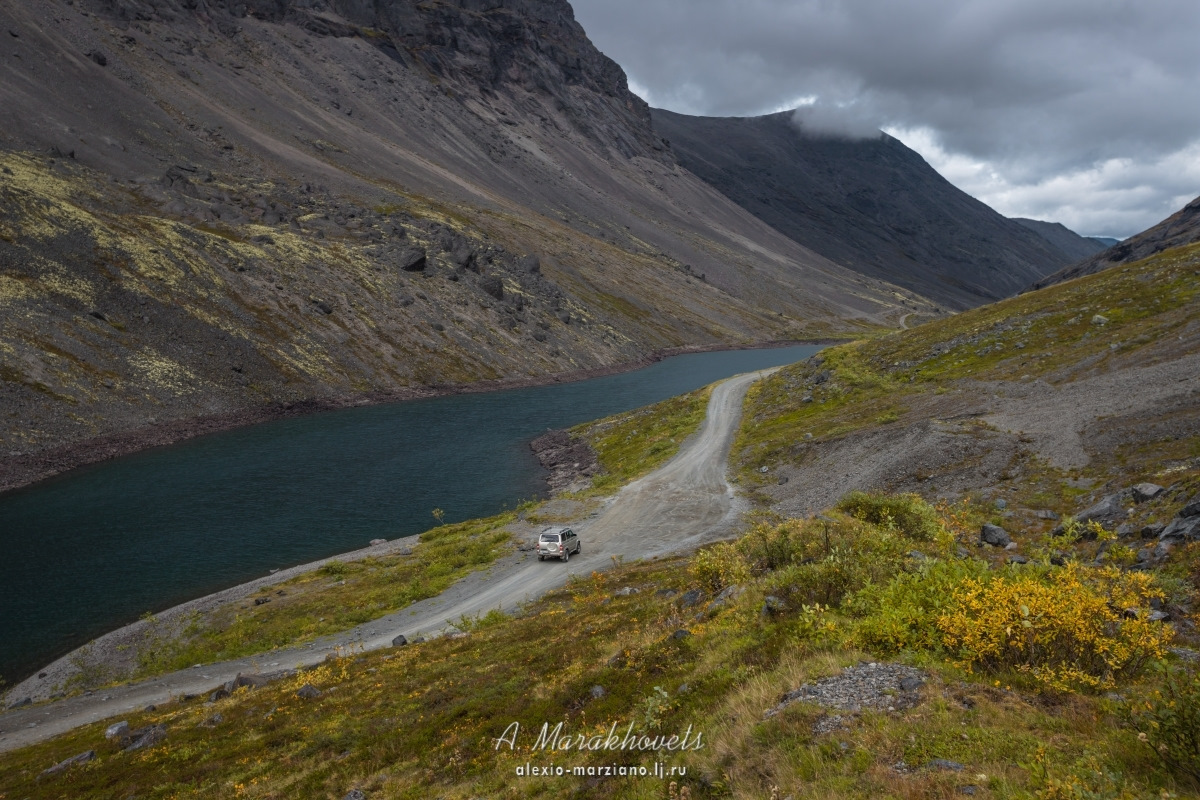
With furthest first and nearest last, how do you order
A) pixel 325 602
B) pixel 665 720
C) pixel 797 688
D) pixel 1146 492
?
pixel 325 602, pixel 1146 492, pixel 665 720, pixel 797 688

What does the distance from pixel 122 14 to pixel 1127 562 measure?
237603 millimetres

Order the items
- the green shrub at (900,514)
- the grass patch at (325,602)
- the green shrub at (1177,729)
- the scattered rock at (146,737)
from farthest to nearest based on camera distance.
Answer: the grass patch at (325,602) → the green shrub at (900,514) → the scattered rock at (146,737) → the green shrub at (1177,729)

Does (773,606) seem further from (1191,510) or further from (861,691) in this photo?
(1191,510)

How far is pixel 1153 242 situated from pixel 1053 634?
187046 millimetres

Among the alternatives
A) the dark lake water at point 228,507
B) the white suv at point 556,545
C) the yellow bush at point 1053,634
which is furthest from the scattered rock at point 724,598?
the dark lake water at point 228,507

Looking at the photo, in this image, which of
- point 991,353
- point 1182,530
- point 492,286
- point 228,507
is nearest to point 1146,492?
point 1182,530

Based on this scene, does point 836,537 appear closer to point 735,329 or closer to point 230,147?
point 230,147

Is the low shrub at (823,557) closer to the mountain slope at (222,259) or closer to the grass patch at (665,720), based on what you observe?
the grass patch at (665,720)

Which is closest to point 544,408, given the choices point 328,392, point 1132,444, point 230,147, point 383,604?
point 328,392

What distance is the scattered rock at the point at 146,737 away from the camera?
60.1 feet

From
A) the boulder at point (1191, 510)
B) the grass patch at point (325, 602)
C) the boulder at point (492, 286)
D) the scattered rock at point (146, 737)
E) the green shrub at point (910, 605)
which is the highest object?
the boulder at point (492, 286)

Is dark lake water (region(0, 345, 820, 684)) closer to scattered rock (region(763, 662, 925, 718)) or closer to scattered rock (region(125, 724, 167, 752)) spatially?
scattered rock (region(125, 724, 167, 752))

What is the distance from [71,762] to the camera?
1784 cm

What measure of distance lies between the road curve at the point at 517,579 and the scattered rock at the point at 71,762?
5.64 m
